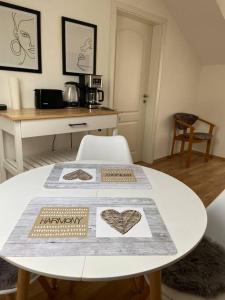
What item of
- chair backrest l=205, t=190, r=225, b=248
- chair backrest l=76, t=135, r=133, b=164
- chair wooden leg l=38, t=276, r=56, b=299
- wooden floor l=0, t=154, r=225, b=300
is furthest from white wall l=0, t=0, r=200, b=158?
chair backrest l=205, t=190, r=225, b=248

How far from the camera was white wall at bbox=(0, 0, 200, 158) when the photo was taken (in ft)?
7.31

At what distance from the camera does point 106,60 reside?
9.16 ft

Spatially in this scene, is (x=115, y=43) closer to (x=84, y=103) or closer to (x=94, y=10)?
(x=94, y=10)

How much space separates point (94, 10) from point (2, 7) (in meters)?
0.99

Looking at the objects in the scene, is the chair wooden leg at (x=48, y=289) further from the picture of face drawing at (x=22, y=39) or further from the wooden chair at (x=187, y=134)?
the wooden chair at (x=187, y=134)

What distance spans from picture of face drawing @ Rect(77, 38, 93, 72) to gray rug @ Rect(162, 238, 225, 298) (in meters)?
2.18

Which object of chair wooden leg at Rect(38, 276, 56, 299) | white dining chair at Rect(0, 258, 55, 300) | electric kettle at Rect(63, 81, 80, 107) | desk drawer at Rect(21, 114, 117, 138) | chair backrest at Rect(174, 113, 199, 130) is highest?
electric kettle at Rect(63, 81, 80, 107)

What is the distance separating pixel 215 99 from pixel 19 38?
3.29 meters

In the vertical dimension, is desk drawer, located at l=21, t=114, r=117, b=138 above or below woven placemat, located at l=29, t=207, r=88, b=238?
above

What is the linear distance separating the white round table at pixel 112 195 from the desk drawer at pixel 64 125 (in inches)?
23.8

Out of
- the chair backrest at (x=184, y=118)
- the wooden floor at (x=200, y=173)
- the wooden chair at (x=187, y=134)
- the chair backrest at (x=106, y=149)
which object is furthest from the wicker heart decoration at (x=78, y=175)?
the chair backrest at (x=184, y=118)

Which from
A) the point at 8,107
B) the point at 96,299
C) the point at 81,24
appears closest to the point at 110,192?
the point at 96,299

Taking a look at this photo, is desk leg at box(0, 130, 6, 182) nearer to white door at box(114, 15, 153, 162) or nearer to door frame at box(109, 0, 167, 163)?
door frame at box(109, 0, 167, 163)

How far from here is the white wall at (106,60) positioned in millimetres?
2229
